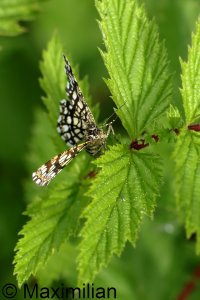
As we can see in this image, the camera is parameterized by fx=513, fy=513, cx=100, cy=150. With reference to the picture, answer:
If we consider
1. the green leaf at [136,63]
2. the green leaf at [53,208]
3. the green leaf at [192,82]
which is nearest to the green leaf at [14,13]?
the green leaf at [53,208]

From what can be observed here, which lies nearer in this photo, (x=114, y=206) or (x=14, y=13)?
(x=114, y=206)

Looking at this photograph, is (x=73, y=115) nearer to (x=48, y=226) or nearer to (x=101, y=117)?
(x=48, y=226)

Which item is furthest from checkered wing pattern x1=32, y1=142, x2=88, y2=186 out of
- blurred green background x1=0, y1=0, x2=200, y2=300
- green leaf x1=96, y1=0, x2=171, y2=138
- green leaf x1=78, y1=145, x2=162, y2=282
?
blurred green background x1=0, y1=0, x2=200, y2=300

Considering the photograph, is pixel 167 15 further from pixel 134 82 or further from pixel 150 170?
pixel 150 170

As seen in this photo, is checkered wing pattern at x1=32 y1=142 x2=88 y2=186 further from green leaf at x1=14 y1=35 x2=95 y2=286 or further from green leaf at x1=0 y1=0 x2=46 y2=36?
green leaf at x1=0 y1=0 x2=46 y2=36
